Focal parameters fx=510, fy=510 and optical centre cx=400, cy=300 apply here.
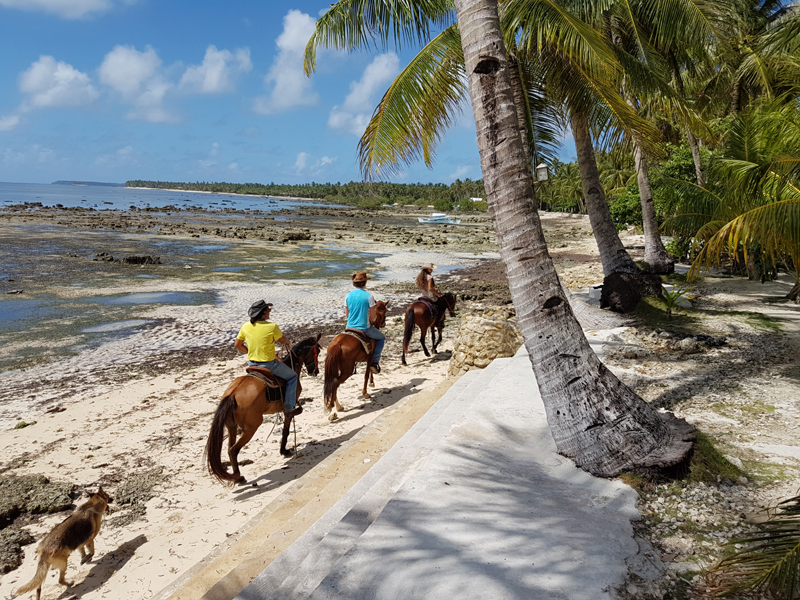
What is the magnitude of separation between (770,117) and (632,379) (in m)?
4.07

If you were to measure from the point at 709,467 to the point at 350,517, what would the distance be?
284 cm

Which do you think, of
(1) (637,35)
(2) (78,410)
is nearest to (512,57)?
(1) (637,35)

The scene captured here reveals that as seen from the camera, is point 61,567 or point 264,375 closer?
point 61,567

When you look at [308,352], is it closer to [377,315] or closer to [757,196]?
[377,315]

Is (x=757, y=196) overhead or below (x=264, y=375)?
overhead

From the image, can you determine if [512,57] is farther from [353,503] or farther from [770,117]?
[353,503]

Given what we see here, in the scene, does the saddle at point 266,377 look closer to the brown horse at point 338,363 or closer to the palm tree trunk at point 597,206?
the brown horse at point 338,363

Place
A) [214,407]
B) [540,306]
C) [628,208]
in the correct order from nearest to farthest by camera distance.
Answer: [540,306] < [214,407] < [628,208]

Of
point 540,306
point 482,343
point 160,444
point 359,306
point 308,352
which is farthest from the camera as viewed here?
point 482,343

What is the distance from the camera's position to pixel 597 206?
35.2 ft

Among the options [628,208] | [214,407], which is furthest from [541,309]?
[628,208]

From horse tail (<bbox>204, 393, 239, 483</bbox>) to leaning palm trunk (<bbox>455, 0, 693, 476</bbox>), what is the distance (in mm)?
3286

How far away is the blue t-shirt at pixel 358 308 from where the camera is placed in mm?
7855

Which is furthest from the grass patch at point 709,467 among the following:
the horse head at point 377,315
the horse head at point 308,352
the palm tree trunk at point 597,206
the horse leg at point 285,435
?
the palm tree trunk at point 597,206
